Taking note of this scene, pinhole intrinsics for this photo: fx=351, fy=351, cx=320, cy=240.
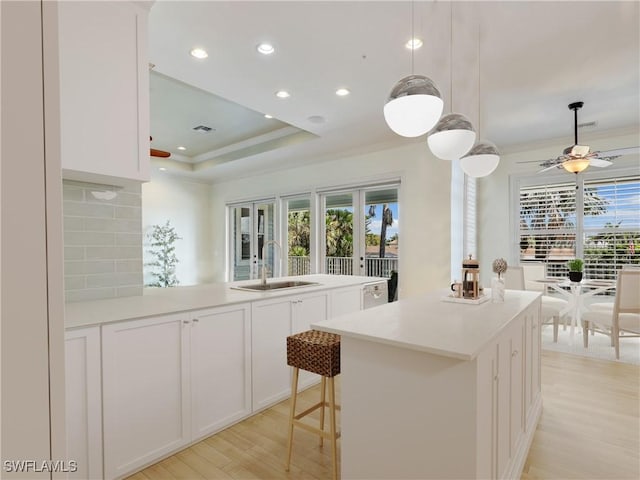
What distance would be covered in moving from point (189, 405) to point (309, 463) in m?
0.79

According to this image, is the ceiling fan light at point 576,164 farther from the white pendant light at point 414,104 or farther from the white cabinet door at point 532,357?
the white pendant light at point 414,104

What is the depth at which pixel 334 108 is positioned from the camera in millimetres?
3824

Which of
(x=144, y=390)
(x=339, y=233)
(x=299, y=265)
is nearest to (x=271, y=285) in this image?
(x=144, y=390)

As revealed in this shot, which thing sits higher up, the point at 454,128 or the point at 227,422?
the point at 454,128

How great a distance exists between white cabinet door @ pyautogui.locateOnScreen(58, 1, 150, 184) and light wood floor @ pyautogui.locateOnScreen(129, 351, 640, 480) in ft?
5.58

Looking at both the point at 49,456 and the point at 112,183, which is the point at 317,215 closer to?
the point at 112,183

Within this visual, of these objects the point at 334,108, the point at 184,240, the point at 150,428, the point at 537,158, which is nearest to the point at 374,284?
the point at 334,108

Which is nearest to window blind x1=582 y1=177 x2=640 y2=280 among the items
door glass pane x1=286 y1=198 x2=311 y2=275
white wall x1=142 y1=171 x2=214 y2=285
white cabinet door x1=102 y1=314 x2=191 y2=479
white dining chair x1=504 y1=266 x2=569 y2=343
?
white dining chair x1=504 y1=266 x2=569 y2=343

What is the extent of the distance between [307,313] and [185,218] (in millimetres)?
5380

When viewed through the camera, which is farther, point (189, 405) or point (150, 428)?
point (189, 405)

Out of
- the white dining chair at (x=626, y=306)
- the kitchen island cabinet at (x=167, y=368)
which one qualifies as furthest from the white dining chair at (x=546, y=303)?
the kitchen island cabinet at (x=167, y=368)

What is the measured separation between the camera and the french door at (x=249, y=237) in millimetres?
7070

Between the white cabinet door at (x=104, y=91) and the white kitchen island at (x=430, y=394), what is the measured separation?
60.2 inches

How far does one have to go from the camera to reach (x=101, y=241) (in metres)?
2.35
